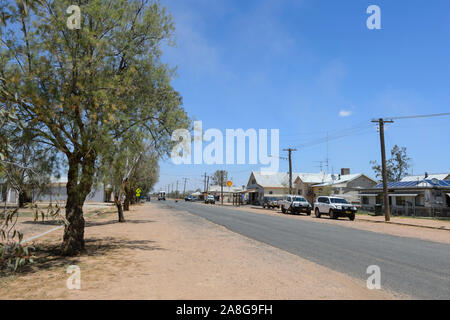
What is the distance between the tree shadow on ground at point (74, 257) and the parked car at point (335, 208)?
20.5m

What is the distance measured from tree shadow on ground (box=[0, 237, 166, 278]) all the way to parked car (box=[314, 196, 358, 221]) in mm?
20451

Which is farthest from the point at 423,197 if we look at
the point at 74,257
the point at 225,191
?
the point at 225,191

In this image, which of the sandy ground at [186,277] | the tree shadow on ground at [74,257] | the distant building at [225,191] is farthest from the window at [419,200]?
the distant building at [225,191]

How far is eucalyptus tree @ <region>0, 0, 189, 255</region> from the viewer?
8.23 m

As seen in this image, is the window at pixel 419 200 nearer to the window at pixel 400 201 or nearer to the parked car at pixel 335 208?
the window at pixel 400 201

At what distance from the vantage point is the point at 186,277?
732cm

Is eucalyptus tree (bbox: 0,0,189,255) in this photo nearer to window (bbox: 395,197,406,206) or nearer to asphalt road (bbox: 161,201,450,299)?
asphalt road (bbox: 161,201,450,299)

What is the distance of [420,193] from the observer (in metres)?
39.2

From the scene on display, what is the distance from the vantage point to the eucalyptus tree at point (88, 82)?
27.0 feet

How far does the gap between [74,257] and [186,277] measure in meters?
4.21

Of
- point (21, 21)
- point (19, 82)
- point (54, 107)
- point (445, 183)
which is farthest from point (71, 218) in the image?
point (445, 183)

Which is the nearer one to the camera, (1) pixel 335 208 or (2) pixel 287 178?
(1) pixel 335 208

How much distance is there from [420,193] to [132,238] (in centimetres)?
3623

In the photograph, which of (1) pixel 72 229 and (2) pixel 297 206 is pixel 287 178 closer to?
(2) pixel 297 206
